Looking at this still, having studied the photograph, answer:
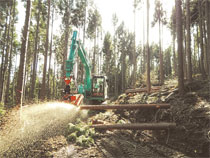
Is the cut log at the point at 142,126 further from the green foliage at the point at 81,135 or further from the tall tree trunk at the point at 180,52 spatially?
the tall tree trunk at the point at 180,52

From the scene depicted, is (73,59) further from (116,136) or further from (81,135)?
(116,136)

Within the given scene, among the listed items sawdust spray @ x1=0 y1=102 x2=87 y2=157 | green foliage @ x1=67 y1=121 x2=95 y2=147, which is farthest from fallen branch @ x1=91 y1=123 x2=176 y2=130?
sawdust spray @ x1=0 y1=102 x2=87 y2=157

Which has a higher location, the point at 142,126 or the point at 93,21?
the point at 93,21

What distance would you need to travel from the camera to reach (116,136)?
522cm

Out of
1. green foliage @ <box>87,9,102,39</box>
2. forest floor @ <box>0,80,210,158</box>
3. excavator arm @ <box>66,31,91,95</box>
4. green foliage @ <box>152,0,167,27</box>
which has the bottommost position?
forest floor @ <box>0,80,210,158</box>

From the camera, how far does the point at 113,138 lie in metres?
5.00

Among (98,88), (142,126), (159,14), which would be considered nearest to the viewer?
(142,126)

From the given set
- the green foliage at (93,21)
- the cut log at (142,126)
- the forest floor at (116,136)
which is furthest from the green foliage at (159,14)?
the cut log at (142,126)

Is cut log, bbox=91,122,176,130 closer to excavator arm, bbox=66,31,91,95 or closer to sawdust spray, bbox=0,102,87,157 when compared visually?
sawdust spray, bbox=0,102,87,157

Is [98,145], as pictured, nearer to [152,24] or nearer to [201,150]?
[201,150]

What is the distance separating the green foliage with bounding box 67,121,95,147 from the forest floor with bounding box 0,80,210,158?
0.15 metres

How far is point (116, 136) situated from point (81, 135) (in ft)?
4.15

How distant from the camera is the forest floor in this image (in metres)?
3.90

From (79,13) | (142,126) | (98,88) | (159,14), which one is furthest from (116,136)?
(79,13)
